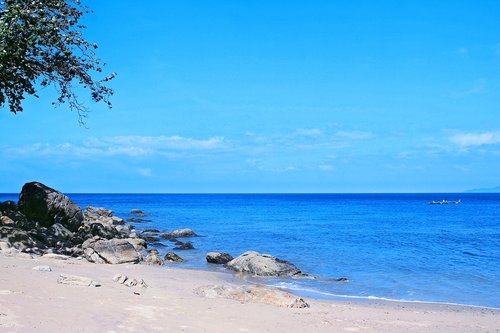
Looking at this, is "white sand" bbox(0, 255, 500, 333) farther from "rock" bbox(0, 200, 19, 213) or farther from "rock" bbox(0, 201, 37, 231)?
"rock" bbox(0, 200, 19, 213)

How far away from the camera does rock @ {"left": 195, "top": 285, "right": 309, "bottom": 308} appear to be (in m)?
12.9

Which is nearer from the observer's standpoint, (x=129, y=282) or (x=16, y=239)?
(x=129, y=282)

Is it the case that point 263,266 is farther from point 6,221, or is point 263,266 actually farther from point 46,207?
point 46,207

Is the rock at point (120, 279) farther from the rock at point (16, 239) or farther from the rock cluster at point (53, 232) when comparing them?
the rock at point (16, 239)

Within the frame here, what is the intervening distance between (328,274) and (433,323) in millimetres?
9480

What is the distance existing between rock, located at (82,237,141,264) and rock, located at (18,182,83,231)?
16.9 feet

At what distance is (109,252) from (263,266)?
639 cm

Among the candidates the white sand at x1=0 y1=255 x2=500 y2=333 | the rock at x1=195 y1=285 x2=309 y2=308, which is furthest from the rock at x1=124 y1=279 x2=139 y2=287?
the rock at x1=195 y1=285 x2=309 y2=308

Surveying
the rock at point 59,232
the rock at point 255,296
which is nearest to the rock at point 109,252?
the rock at point 59,232

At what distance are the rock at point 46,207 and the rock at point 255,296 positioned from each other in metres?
13.7

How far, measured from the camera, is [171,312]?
10562 millimetres

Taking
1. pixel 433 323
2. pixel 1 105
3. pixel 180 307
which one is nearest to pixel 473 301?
pixel 433 323

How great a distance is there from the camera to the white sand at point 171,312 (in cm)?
902

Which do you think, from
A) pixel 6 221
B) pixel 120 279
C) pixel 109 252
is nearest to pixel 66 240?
pixel 6 221
